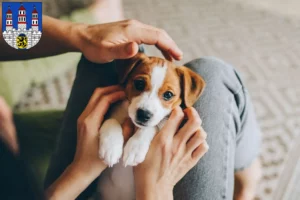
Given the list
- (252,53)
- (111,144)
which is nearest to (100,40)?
(111,144)

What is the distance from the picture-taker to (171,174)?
2.55ft

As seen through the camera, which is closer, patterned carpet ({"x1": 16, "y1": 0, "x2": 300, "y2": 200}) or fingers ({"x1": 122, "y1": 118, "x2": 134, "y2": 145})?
fingers ({"x1": 122, "y1": 118, "x2": 134, "y2": 145})

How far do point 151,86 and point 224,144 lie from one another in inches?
8.1

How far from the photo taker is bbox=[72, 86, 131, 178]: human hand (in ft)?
2.58

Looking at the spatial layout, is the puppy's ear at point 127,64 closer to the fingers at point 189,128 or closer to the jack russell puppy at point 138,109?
the jack russell puppy at point 138,109

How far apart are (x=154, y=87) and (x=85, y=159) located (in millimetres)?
206

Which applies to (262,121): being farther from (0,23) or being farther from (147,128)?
(0,23)

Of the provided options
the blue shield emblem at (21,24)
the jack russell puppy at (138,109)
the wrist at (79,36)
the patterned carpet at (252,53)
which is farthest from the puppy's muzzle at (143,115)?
the patterned carpet at (252,53)

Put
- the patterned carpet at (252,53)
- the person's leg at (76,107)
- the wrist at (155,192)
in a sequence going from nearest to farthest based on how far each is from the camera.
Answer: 1. the wrist at (155,192)
2. the person's leg at (76,107)
3. the patterned carpet at (252,53)

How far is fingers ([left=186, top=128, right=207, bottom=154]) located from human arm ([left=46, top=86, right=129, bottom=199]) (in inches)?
5.3

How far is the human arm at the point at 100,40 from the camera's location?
2.73 feet

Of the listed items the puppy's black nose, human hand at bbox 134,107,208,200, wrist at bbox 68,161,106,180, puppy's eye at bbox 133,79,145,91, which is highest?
puppy's eye at bbox 133,79,145,91

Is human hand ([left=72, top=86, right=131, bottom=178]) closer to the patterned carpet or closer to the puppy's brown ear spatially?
the puppy's brown ear

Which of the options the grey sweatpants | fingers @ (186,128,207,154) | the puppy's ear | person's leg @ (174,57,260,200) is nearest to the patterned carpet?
person's leg @ (174,57,260,200)
